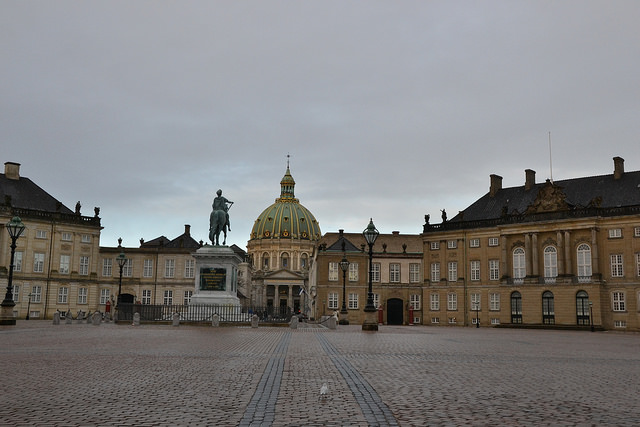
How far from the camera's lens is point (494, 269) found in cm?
6750

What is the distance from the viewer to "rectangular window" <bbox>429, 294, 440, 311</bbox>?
234 feet

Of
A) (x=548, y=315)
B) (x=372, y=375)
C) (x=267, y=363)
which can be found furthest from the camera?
(x=548, y=315)

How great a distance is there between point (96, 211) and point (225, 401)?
2768 inches

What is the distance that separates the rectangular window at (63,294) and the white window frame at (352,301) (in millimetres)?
32196

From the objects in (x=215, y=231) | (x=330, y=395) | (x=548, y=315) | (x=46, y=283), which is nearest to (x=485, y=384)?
(x=330, y=395)

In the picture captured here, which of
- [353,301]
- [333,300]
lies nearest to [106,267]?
[333,300]

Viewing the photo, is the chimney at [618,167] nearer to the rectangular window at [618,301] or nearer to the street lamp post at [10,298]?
the rectangular window at [618,301]

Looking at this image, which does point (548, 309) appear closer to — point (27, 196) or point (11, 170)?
point (27, 196)

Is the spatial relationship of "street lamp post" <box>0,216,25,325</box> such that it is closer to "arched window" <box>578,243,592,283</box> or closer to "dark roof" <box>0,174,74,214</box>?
"dark roof" <box>0,174,74,214</box>

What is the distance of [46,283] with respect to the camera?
2751 inches

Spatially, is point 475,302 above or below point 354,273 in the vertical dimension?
below

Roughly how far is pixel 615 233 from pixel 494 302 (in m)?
14.0

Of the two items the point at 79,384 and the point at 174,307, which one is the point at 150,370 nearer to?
the point at 79,384

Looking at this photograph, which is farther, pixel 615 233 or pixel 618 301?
pixel 615 233
